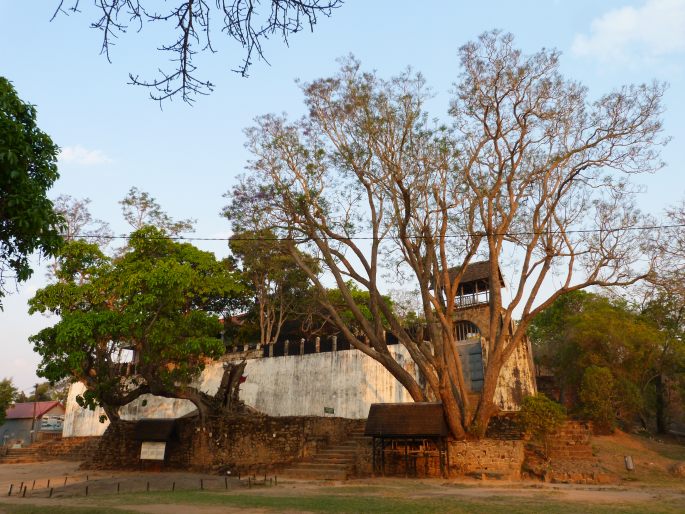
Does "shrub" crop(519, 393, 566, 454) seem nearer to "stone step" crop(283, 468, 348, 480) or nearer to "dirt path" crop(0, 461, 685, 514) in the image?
"dirt path" crop(0, 461, 685, 514)

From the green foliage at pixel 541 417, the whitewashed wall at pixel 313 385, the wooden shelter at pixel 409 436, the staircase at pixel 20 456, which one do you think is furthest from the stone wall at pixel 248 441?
the staircase at pixel 20 456

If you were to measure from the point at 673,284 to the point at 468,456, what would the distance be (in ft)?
24.5

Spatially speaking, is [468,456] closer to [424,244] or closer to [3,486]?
[424,244]

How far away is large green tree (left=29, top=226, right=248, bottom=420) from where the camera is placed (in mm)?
16859

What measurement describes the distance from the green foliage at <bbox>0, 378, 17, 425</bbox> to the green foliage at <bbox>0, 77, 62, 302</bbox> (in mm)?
34045

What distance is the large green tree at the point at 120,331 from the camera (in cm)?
1686

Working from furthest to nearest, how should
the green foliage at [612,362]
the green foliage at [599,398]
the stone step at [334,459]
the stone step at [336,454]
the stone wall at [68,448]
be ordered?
the stone wall at [68,448]
the green foliage at [612,362]
the green foliage at [599,398]
the stone step at [336,454]
the stone step at [334,459]

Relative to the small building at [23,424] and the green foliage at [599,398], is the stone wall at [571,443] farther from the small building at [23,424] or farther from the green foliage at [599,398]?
the small building at [23,424]

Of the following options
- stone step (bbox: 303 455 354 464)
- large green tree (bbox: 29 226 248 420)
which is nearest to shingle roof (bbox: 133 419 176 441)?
large green tree (bbox: 29 226 248 420)

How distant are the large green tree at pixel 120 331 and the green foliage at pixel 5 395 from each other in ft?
65.7

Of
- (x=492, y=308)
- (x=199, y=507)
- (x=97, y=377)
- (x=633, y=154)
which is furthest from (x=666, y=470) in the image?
(x=97, y=377)

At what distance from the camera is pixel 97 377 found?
1800 cm

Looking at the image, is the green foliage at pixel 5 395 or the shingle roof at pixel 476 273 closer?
the shingle roof at pixel 476 273

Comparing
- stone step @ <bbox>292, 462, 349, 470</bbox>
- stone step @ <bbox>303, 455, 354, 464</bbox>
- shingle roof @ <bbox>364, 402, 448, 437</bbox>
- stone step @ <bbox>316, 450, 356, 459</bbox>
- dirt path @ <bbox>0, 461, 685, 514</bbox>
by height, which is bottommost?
dirt path @ <bbox>0, 461, 685, 514</bbox>
